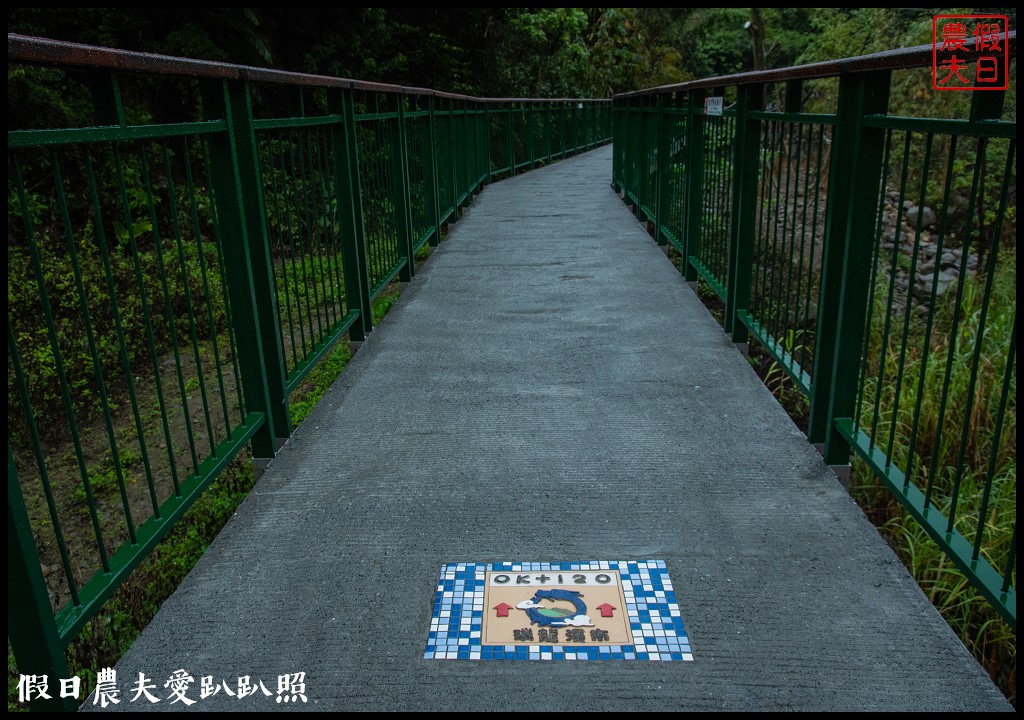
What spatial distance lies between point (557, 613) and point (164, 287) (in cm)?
163

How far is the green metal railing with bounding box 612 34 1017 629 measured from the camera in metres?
2.33

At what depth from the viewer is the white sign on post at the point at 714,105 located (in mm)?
5069

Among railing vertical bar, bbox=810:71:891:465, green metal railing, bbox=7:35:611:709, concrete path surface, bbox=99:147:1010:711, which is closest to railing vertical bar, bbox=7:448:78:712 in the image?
green metal railing, bbox=7:35:611:709

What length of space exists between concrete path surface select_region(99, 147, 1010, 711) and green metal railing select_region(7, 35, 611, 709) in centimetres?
33

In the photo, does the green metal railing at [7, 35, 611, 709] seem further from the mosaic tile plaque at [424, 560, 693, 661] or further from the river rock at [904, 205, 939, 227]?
the river rock at [904, 205, 939, 227]

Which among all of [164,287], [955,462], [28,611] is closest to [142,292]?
[164,287]

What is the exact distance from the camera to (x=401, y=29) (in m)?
16.0

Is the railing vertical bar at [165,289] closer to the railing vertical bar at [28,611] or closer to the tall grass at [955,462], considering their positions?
the railing vertical bar at [28,611]

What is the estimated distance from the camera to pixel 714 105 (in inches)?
203

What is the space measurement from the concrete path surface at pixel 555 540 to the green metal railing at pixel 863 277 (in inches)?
10.1

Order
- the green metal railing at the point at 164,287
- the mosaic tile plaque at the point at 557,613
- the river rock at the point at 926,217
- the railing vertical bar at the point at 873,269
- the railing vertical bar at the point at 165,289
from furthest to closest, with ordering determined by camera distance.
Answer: the river rock at the point at 926,217 → the railing vertical bar at the point at 873,269 → the railing vertical bar at the point at 165,289 → the mosaic tile plaque at the point at 557,613 → the green metal railing at the point at 164,287

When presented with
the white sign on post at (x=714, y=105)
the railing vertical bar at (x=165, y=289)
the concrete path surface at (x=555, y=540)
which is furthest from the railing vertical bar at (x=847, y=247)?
the railing vertical bar at (x=165, y=289)

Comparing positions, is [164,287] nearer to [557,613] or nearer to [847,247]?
[557,613]

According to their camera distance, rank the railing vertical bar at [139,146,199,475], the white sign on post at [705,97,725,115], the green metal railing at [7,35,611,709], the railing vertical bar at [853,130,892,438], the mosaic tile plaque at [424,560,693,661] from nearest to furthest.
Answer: the green metal railing at [7,35,611,709], the mosaic tile plaque at [424,560,693,661], the railing vertical bar at [139,146,199,475], the railing vertical bar at [853,130,892,438], the white sign on post at [705,97,725,115]
